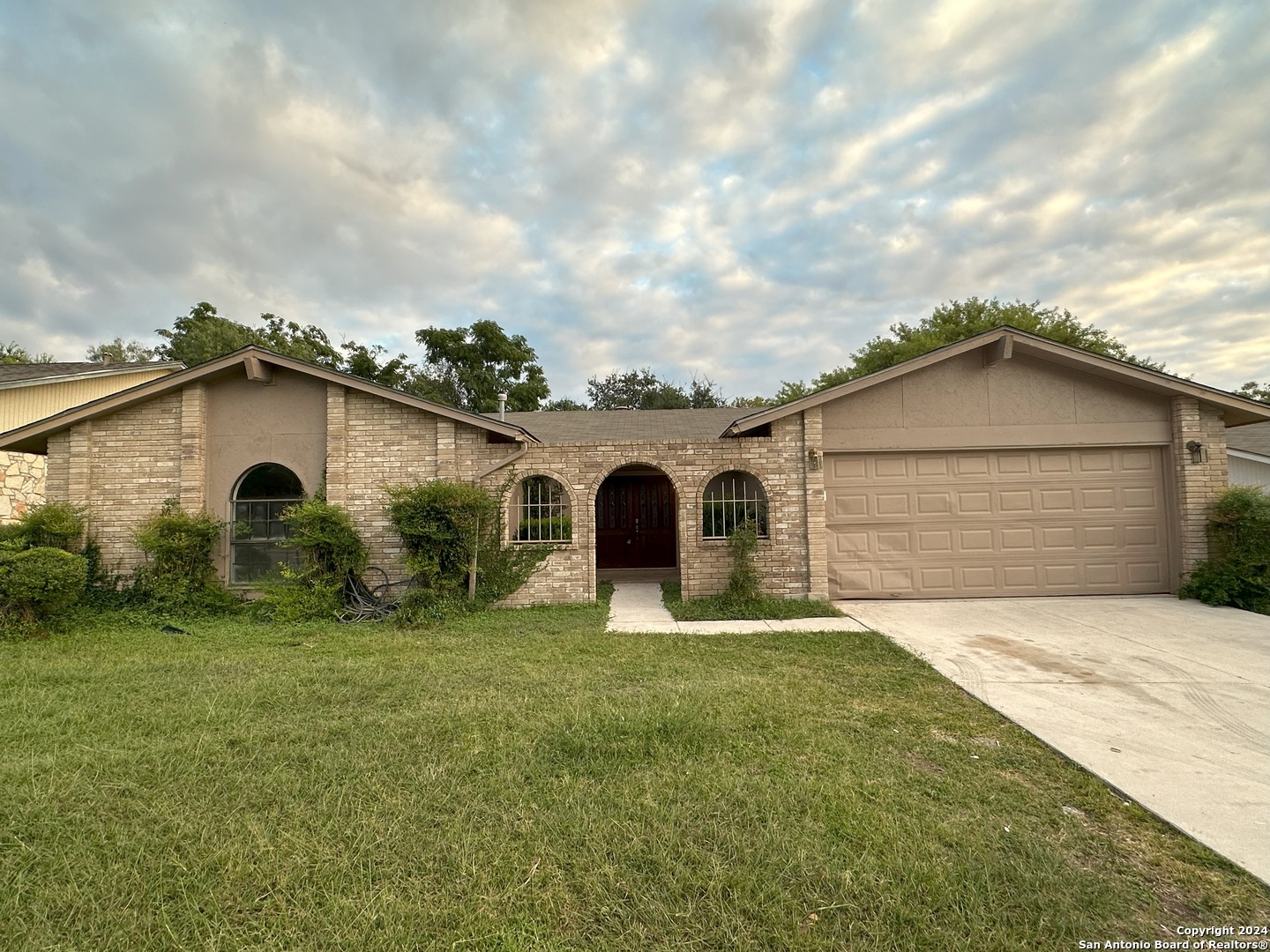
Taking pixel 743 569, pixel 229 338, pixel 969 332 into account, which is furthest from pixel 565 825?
pixel 229 338

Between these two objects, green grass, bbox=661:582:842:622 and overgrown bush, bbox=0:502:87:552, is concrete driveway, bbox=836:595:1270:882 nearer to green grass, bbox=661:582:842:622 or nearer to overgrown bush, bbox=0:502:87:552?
green grass, bbox=661:582:842:622

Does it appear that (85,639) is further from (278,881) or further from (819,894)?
(819,894)

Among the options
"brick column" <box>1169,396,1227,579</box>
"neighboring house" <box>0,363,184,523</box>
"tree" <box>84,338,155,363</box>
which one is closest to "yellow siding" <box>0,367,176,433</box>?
"neighboring house" <box>0,363,184,523</box>

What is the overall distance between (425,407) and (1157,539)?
1236 centimetres

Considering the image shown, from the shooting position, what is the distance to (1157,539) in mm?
8648

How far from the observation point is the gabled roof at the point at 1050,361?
8227 millimetres

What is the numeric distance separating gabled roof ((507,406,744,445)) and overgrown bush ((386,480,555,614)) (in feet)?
13.8

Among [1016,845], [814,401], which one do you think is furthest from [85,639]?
[814,401]

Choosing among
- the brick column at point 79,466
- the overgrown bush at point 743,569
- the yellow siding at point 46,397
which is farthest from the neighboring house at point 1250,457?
the yellow siding at point 46,397

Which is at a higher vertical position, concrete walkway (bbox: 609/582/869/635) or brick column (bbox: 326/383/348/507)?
brick column (bbox: 326/383/348/507)

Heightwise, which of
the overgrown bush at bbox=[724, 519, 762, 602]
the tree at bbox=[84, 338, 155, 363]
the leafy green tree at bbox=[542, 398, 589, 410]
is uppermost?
the tree at bbox=[84, 338, 155, 363]

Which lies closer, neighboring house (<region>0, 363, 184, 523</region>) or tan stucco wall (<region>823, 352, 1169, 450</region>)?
tan stucco wall (<region>823, 352, 1169, 450</region>)

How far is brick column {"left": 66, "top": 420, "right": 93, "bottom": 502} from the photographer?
8.53 m

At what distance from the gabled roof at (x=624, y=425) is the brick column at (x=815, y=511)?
3961 millimetres
